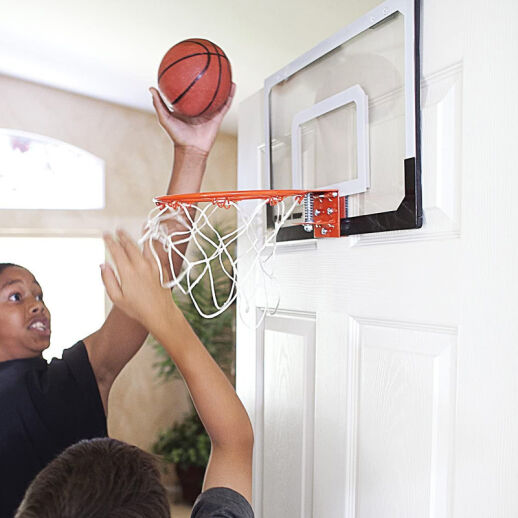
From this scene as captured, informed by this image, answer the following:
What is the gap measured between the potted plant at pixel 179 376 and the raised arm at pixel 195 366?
8.96ft

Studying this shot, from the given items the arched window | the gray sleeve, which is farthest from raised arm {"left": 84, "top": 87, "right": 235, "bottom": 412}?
the arched window

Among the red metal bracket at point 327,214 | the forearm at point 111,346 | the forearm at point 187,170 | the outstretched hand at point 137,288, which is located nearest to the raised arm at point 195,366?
the outstretched hand at point 137,288

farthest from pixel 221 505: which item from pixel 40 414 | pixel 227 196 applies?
pixel 40 414

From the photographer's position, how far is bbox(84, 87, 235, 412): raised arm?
1.59 meters

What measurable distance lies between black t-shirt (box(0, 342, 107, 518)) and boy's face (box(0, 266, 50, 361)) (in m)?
0.05

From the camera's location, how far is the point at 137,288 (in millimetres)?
1056

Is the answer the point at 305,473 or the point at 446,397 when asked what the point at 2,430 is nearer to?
the point at 305,473

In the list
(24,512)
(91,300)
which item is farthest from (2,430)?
(91,300)

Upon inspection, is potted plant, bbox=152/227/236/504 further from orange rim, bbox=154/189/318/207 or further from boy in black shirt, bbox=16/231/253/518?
boy in black shirt, bbox=16/231/253/518

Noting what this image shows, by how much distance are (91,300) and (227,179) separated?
4.18ft

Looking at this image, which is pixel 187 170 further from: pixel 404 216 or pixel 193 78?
pixel 404 216

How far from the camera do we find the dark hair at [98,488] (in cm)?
79

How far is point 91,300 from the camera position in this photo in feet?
12.9

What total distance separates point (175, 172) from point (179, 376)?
248cm
